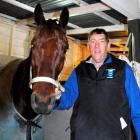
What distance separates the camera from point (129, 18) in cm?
283

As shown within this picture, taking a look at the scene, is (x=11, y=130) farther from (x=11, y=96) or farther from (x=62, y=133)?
(x=62, y=133)

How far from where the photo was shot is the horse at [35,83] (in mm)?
1449

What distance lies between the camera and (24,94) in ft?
6.21

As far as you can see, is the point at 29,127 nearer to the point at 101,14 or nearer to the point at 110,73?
the point at 110,73

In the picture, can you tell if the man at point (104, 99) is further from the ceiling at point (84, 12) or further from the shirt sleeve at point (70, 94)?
the ceiling at point (84, 12)

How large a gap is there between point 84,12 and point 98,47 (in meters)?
1.15

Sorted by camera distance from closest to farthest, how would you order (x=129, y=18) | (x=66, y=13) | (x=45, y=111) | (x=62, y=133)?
1. (x=45, y=111)
2. (x=66, y=13)
3. (x=129, y=18)
4. (x=62, y=133)

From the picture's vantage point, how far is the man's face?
1837 millimetres

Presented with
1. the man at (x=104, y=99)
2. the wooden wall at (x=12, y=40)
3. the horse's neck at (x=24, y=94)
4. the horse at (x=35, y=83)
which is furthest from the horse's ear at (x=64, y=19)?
the wooden wall at (x=12, y=40)

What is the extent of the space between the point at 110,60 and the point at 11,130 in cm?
88

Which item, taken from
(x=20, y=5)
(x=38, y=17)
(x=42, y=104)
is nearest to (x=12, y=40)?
(x=20, y=5)

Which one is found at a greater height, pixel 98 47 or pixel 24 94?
pixel 98 47

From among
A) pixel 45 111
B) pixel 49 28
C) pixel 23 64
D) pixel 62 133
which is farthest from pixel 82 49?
pixel 45 111

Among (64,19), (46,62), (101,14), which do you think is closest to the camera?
(46,62)
